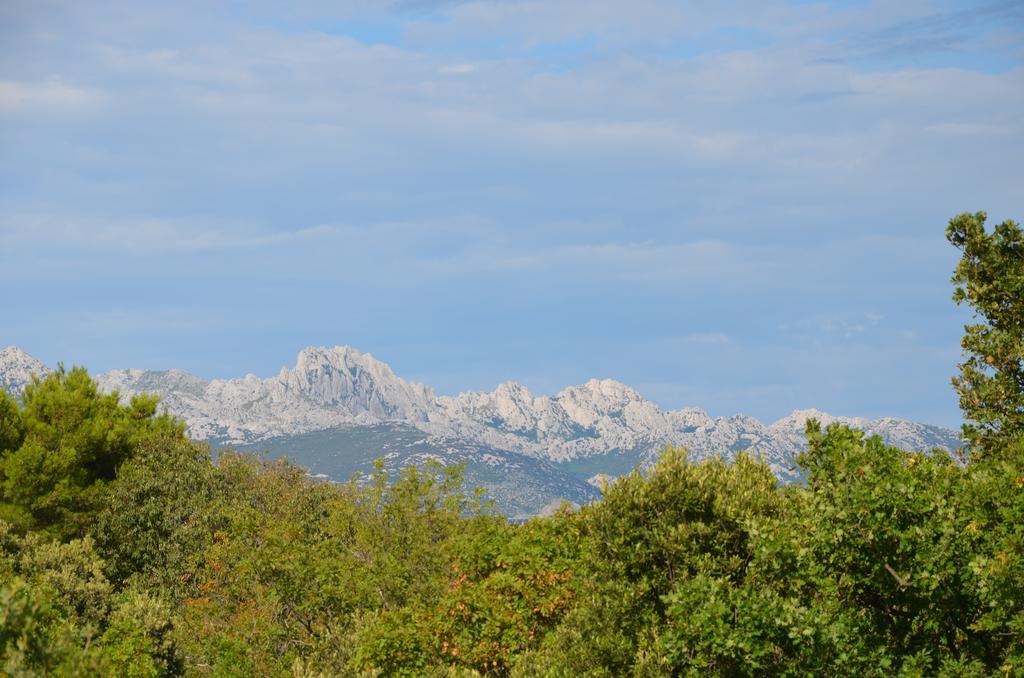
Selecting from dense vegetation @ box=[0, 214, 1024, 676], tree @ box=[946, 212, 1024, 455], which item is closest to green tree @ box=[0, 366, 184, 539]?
dense vegetation @ box=[0, 214, 1024, 676]

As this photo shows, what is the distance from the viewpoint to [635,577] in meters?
26.7

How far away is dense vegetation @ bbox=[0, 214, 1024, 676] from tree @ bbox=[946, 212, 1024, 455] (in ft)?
0.29

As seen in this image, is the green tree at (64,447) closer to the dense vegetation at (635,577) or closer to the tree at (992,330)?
the dense vegetation at (635,577)

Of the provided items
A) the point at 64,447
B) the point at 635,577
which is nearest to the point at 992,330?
the point at 635,577

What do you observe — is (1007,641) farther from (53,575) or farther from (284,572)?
(53,575)

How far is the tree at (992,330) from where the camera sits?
37.6 metres

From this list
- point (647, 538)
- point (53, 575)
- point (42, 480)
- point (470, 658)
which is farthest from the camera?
point (42, 480)

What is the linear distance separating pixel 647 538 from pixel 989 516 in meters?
8.59

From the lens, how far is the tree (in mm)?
37562

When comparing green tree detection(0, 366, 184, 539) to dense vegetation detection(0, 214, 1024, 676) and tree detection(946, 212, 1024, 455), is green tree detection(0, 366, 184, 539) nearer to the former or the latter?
dense vegetation detection(0, 214, 1024, 676)

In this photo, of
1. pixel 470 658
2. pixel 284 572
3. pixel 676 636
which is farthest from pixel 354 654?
pixel 676 636

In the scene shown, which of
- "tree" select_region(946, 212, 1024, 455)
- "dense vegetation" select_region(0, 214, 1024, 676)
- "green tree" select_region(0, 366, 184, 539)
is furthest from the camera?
"green tree" select_region(0, 366, 184, 539)

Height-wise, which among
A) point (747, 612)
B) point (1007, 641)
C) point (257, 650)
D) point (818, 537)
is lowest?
point (257, 650)

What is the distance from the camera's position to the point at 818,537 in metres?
20.7
